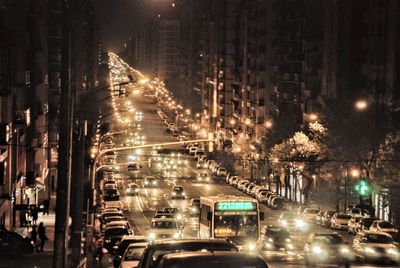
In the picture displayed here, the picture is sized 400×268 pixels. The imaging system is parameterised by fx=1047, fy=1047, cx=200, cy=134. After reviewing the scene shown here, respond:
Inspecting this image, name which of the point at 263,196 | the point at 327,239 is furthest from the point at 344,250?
the point at 263,196

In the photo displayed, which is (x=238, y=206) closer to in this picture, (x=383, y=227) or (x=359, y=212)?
(x=383, y=227)

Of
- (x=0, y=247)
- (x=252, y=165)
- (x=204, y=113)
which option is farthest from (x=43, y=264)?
(x=204, y=113)

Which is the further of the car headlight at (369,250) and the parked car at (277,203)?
the parked car at (277,203)

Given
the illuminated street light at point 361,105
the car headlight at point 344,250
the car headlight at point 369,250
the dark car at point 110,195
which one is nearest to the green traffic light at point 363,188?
the illuminated street light at point 361,105

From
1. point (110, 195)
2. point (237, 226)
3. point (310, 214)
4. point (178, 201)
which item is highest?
point (237, 226)

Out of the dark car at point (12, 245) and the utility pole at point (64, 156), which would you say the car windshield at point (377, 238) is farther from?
the utility pole at point (64, 156)

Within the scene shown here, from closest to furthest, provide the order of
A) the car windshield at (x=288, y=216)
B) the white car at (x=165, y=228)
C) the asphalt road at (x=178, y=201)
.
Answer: the asphalt road at (x=178, y=201) → the white car at (x=165, y=228) → the car windshield at (x=288, y=216)
